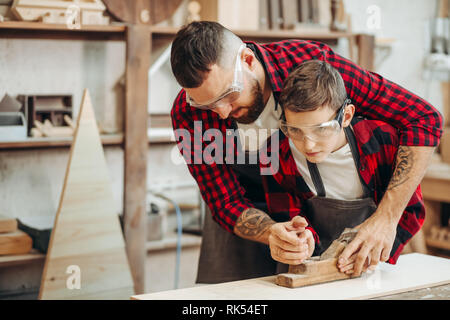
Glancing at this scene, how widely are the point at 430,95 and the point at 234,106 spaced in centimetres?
312

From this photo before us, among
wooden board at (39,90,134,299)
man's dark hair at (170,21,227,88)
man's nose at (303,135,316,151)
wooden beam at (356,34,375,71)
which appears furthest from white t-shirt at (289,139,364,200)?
wooden beam at (356,34,375,71)

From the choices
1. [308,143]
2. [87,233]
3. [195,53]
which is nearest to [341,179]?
[308,143]

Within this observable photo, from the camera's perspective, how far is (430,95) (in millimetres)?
4531

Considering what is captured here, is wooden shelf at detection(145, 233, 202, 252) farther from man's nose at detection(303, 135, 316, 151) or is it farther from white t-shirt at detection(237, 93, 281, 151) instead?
man's nose at detection(303, 135, 316, 151)

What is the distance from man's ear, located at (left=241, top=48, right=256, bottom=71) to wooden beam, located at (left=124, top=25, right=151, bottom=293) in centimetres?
131

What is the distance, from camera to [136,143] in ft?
10.3

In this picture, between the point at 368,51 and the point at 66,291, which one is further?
the point at 368,51

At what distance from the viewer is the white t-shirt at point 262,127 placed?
2.00m

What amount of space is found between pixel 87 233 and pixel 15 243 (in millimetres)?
428

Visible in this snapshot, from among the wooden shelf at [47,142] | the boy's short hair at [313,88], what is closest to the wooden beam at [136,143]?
the wooden shelf at [47,142]

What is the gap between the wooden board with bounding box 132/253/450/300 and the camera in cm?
159

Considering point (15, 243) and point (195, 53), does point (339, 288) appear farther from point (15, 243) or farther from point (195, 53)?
point (15, 243)
